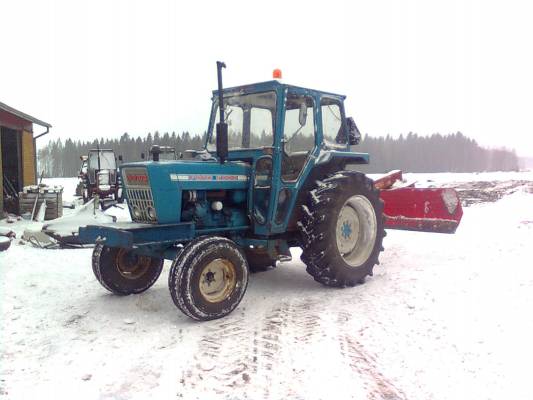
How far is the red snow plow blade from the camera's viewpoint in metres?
7.25

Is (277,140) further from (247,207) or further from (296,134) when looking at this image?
(247,207)

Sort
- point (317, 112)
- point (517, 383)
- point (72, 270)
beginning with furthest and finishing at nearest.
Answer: point (72, 270) < point (317, 112) < point (517, 383)

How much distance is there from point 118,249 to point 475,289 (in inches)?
153

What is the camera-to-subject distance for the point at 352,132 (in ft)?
22.0

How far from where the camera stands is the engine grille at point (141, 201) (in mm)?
4969

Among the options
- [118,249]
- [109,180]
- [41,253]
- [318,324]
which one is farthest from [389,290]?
[109,180]

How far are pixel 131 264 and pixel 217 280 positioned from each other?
136cm

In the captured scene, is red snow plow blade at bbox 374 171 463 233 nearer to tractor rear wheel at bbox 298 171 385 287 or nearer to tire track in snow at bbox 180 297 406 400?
tractor rear wheel at bbox 298 171 385 287

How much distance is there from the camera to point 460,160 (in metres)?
82.4

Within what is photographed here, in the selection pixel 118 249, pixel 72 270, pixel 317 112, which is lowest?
pixel 72 270

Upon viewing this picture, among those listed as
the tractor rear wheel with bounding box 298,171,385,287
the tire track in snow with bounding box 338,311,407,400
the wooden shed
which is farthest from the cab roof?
the wooden shed

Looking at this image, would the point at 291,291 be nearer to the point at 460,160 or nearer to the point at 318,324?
the point at 318,324

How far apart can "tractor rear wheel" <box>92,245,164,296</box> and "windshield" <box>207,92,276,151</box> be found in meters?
1.66

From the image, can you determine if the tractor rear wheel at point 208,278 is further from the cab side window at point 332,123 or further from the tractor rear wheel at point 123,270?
the cab side window at point 332,123
